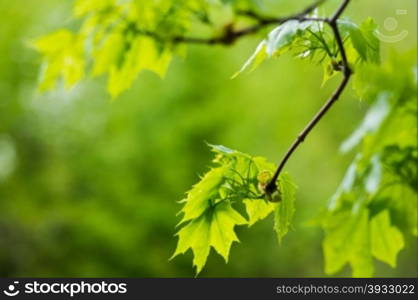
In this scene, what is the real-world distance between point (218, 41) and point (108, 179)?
431 cm

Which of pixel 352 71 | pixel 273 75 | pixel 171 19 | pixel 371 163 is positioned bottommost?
pixel 371 163

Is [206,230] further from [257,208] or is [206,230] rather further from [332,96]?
[332,96]

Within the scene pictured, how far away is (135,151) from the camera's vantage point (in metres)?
5.67

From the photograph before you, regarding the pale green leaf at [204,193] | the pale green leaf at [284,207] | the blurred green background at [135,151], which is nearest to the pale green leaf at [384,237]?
the pale green leaf at [284,207]

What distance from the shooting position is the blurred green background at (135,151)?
5.68 meters

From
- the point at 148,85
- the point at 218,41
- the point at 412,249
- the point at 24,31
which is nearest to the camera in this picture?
the point at 218,41

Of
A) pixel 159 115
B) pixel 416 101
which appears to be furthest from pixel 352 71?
pixel 159 115

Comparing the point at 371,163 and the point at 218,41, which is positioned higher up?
the point at 218,41

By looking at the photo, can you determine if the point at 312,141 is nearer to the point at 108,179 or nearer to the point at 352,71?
the point at 108,179

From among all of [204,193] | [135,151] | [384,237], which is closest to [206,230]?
[204,193]

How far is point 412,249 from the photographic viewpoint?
279 inches

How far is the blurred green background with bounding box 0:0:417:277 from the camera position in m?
5.68

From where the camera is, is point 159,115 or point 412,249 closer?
point 159,115

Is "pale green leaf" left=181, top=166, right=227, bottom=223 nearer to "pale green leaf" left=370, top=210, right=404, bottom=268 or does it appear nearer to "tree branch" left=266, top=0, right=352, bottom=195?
"tree branch" left=266, top=0, right=352, bottom=195
